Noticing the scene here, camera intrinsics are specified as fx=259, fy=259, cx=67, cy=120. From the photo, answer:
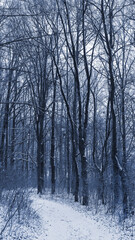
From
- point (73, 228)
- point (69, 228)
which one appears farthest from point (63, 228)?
point (73, 228)

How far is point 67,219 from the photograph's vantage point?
9.75 metres

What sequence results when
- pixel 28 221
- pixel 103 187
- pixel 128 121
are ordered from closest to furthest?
pixel 28 221
pixel 103 187
pixel 128 121

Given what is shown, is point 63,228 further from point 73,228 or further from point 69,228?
point 73,228

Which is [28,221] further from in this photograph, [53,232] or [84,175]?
[84,175]

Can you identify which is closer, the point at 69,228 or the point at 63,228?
the point at 63,228

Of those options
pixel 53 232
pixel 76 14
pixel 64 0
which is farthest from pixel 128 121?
pixel 53 232

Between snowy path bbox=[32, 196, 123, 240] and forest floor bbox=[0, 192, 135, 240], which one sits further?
snowy path bbox=[32, 196, 123, 240]

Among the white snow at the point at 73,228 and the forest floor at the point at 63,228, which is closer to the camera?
the forest floor at the point at 63,228

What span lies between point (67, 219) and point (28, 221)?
251 cm

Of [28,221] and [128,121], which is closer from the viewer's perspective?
[28,221]

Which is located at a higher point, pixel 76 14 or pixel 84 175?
pixel 76 14

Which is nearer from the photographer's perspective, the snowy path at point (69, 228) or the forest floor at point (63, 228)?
the forest floor at point (63, 228)

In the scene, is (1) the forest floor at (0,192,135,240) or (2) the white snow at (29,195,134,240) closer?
(1) the forest floor at (0,192,135,240)

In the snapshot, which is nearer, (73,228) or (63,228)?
(63,228)
